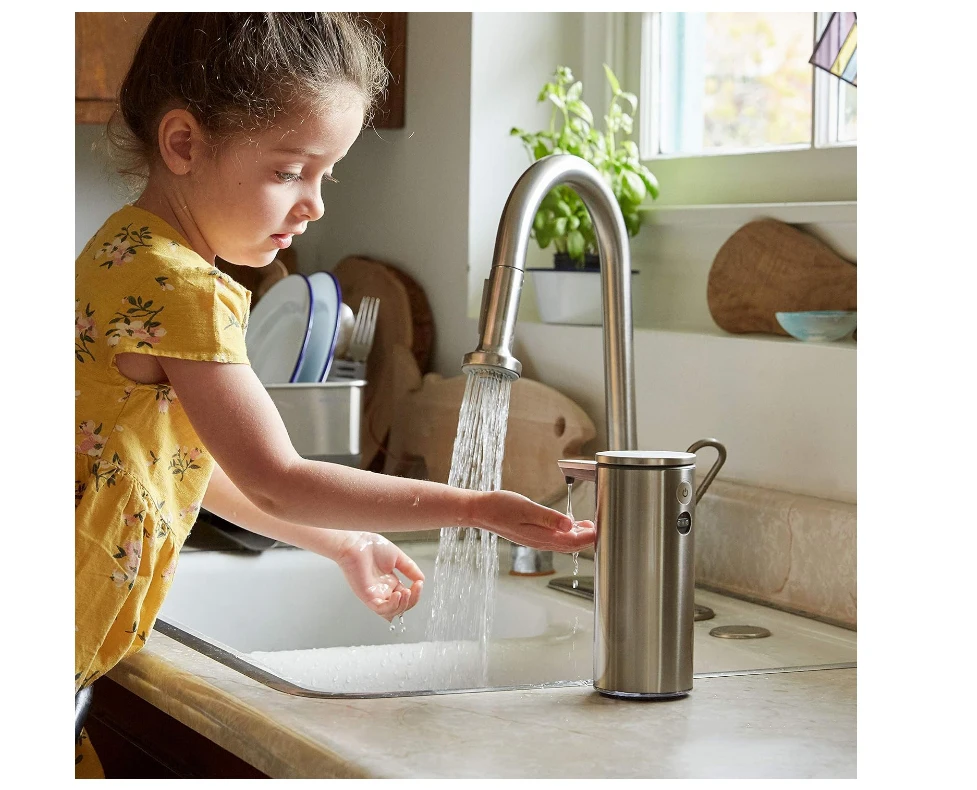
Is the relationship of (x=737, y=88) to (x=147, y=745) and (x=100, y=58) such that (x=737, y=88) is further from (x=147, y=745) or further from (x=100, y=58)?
(x=147, y=745)

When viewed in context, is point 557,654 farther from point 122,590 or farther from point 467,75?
point 467,75

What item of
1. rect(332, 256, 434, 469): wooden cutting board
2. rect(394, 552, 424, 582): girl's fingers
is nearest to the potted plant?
rect(332, 256, 434, 469): wooden cutting board

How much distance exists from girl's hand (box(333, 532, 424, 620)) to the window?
0.69 m

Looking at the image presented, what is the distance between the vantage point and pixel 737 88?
1511 millimetres

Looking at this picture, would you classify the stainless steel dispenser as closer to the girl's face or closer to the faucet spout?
the faucet spout

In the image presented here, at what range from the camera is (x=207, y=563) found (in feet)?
4.57

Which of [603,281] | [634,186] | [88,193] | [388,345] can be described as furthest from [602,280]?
[88,193]

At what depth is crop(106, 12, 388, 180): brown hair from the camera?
33.8 inches

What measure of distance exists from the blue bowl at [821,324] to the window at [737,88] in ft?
0.80

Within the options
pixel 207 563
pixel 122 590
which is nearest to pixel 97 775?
pixel 122 590

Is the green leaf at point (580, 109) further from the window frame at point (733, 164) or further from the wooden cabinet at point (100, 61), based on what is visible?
the wooden cabinet at point (100, 61)

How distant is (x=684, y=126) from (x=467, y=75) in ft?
0.97

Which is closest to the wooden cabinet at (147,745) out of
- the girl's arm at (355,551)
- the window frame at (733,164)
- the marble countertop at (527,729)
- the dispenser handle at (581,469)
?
the marble countertop at (527,729)

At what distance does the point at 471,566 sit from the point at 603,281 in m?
0.39
